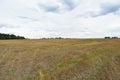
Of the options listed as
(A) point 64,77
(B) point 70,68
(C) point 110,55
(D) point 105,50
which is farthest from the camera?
(D) point 105,50

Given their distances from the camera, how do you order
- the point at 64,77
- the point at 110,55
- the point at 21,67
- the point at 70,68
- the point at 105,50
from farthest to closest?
the point at 105,50, the point at 110,55, the point at 21,67, the point at 70,68, the point at 64,77

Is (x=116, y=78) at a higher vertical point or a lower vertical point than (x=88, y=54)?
lower

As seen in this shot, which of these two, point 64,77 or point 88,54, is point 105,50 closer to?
point 88,54

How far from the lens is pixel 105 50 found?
2119 centimetres

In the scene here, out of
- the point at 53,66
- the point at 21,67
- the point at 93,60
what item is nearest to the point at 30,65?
the point at 21,67

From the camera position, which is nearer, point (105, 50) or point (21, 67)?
point (21, 67)

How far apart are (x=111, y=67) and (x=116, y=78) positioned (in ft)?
4.43

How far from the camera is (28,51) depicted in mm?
22438

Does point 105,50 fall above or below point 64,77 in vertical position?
above

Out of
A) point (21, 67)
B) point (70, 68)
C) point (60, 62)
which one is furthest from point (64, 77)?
point (21, 67)

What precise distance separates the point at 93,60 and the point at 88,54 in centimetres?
187

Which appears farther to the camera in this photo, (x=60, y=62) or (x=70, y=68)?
(x=60, y=62)

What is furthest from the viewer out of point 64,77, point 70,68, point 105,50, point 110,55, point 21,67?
point 105,50

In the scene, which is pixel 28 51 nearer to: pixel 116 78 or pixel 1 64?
pixel 1 64
